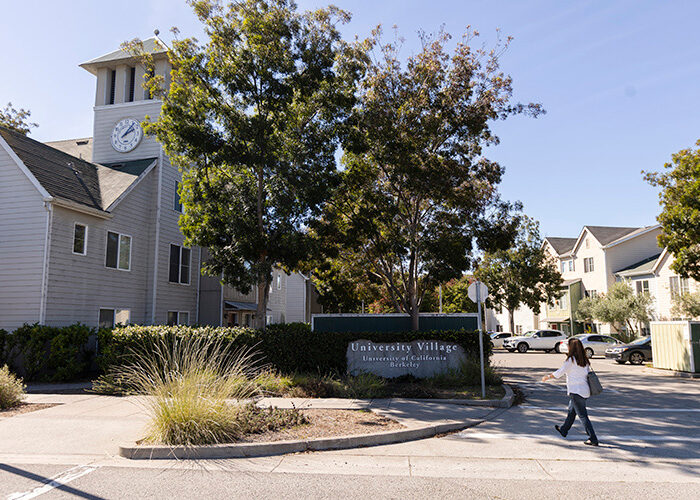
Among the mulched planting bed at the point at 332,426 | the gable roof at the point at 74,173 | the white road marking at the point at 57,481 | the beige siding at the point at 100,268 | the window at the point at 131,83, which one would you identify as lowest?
the white road marking at the point at 57,481

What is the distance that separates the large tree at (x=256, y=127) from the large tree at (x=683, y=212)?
13186 millimetres

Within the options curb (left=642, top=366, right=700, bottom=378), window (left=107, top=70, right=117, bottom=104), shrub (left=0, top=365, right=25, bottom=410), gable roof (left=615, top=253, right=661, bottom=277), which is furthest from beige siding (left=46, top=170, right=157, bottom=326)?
gable roof (left=615, top=253, right=661, bottom=277)

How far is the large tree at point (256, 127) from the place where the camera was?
14875mm

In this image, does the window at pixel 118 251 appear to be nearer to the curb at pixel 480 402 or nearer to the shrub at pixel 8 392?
the shrub at pixel 8 392

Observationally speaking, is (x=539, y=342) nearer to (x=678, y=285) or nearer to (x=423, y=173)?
(x=678, y=285)

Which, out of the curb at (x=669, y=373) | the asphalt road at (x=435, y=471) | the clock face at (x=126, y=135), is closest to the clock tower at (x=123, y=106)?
the clock face at (x=126, y=135)

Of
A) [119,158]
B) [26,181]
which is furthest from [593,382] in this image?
[119,158]

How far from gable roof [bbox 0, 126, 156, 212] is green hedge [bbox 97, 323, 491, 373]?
18.9 feet

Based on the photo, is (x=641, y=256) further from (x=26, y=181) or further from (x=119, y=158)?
(x=26, y=181)

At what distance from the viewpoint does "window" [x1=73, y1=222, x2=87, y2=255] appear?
17359 millimetres

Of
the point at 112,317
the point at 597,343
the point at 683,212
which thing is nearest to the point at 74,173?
the point at 112,317

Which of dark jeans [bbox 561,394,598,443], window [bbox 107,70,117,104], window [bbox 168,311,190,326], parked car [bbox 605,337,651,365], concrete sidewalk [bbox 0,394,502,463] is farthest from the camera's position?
parked car [bbox 605,337,651,365]

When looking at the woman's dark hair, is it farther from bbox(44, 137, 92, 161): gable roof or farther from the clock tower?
bbox(44, 137, 92, 161): gable roof

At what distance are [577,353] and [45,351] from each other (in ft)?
48.5
